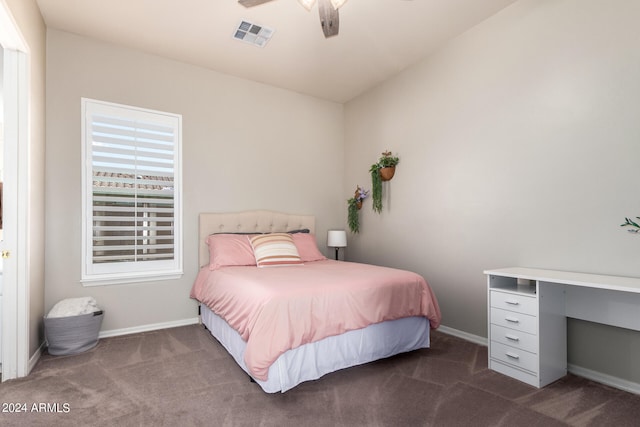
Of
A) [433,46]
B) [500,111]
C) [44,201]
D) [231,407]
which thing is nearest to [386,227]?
[500,111]

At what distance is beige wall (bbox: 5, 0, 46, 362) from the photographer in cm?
249

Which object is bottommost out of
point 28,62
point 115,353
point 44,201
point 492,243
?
point 115,353

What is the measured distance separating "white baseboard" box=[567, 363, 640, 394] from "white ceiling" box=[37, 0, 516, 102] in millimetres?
2987

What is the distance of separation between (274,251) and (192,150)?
5.01ft

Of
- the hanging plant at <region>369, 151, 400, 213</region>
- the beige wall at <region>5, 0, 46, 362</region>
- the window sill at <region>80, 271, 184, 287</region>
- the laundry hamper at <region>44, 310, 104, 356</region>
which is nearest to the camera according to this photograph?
the beige wall at <region>5, 0, 46, 362</region>

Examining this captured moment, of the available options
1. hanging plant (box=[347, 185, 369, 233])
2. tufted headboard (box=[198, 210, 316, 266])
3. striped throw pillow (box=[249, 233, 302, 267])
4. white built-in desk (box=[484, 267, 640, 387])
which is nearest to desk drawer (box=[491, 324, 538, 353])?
white built-in desk (box=[484, 267, 640, 387])

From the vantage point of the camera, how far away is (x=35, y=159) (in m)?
2.71

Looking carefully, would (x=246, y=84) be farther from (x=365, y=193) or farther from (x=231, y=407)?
(x=231, y=407)

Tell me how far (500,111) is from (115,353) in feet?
13.1

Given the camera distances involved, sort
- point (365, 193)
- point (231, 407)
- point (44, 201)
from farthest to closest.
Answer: point (365, 193)
point (44, 201)
point (231, 407)

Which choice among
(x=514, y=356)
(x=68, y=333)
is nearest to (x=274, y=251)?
(x=68, y=333)

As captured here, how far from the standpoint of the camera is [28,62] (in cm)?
245

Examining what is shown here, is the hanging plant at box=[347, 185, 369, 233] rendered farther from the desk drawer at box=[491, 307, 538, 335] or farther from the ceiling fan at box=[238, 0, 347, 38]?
the ceiling fan at box=[238, 0, 347, 38]

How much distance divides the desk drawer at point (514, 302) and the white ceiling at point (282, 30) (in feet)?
7.94
